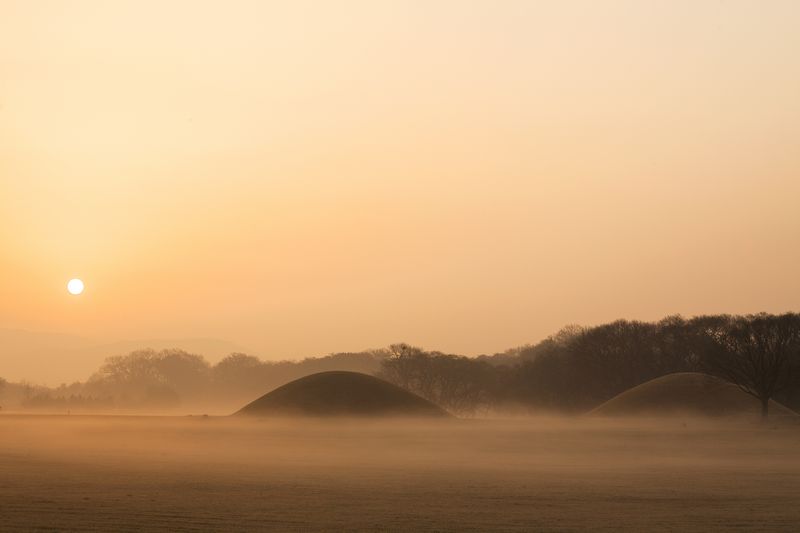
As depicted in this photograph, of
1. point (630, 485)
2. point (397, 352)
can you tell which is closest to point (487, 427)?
point (630, 485)

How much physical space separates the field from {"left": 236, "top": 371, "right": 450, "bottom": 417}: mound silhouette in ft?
83.4

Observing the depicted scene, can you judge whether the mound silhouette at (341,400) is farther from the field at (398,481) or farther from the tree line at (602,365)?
the tree line at (602,365)

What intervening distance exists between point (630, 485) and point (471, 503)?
986 cm

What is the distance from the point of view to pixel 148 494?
33.6 metres

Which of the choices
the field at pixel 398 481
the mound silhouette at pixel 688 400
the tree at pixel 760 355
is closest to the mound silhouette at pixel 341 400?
the mound silhouette at pixel 688 400

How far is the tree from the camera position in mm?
97688

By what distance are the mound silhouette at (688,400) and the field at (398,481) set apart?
2324 centimetres

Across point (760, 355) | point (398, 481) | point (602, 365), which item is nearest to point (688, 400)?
point (760, 355)

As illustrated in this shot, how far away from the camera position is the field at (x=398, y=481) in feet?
92.0

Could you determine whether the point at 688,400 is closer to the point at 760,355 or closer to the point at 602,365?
the point at 760,355

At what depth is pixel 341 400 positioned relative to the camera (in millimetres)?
107188

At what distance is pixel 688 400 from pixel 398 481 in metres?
72.2

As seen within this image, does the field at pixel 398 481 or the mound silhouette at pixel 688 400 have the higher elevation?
the mound silhouette at pixel 688 400

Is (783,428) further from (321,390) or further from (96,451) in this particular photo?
(96,451)
